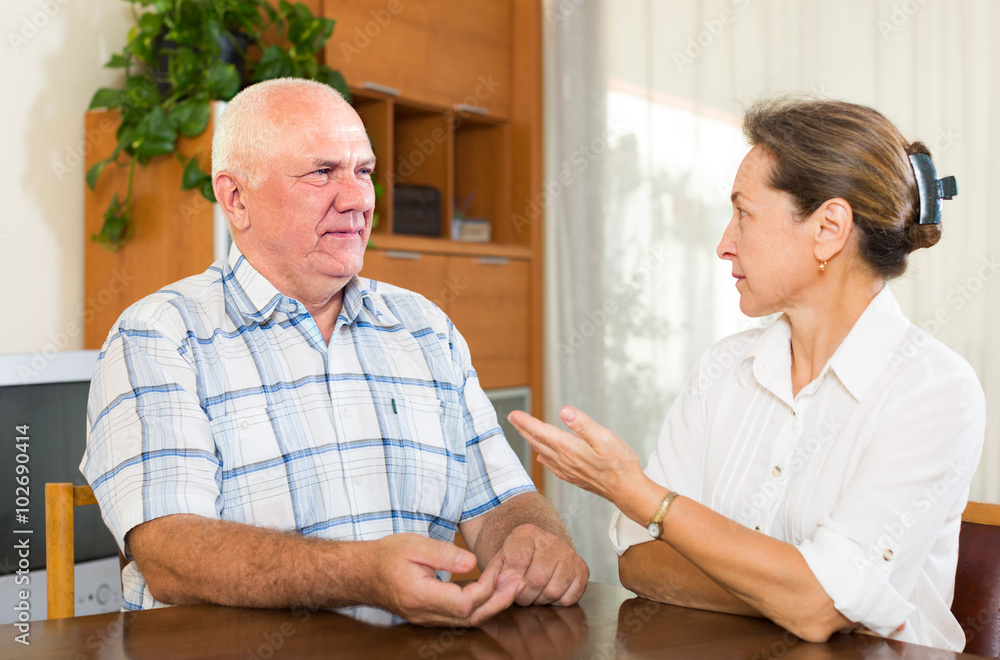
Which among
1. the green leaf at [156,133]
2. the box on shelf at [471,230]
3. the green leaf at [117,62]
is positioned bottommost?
the box on shelf at [471,230]

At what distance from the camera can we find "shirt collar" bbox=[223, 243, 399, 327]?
1618 mm

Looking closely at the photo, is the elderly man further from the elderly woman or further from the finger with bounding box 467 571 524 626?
the elderly woman

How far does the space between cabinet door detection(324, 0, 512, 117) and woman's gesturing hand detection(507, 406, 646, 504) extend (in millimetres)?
2192

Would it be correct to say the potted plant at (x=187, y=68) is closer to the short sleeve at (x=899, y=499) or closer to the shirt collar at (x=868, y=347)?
the shirt collar at (x=868, y=347)

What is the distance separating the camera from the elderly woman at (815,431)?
1.14m

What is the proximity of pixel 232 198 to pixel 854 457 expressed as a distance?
118cm

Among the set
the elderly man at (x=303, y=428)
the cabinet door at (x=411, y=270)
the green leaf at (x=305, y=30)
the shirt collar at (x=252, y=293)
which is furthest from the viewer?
the cabinet door at (x=411, y=270)

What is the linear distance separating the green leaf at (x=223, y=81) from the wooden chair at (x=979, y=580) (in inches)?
84.4

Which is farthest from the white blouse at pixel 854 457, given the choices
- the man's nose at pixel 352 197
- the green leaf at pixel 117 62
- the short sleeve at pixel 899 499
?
the green leaf at pixel 117 62

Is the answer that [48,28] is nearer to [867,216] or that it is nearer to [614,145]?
[614,145]

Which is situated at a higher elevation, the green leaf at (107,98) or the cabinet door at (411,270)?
the green leaf at (107,98)

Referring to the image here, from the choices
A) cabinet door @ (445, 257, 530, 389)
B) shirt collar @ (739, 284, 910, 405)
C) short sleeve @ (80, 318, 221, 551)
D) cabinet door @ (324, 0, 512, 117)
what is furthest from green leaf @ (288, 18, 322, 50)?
shirt collar @ (739, 284, 910, 405)

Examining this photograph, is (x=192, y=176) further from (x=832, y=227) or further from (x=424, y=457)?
(x=832, y=227)

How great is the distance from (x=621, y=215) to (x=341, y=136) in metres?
2.16
